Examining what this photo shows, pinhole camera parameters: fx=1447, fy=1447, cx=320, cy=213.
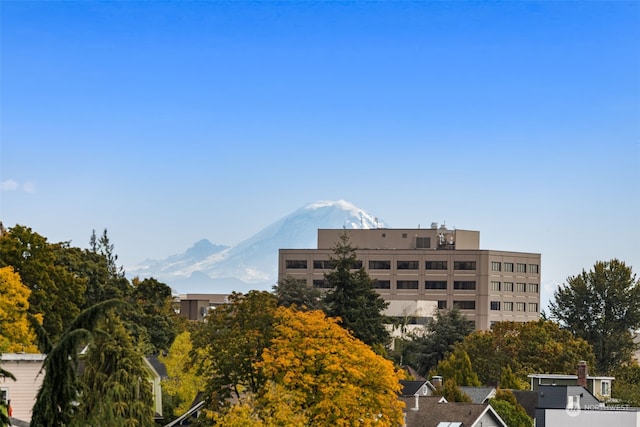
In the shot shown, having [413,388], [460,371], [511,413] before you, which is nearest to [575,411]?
[511,413]

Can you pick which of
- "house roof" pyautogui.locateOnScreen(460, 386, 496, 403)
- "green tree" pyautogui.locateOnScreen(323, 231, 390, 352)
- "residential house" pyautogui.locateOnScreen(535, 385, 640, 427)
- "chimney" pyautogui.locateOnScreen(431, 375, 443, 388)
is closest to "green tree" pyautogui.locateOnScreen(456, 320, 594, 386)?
"green tree" pyautogui.locateOnScreen(323, 231, 390, 352)

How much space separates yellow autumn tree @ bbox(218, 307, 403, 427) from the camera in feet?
227

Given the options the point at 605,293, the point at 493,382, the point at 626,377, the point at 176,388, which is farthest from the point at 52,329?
the point at 605,293

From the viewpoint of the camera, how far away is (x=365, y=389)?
71125 millimetres

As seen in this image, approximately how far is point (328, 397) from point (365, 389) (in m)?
2.26

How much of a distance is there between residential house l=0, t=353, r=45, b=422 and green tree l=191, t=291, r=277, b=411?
12.8 metres

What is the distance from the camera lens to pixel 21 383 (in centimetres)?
6209

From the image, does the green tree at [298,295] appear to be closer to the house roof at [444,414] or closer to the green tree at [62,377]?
the house roof at [444,414]

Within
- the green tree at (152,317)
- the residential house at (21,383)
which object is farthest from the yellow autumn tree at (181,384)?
the residential house at (21,383)

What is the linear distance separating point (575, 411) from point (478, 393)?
693 inches

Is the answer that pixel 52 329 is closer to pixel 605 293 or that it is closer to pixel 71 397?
pixel 71 397

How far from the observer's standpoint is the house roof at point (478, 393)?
335 ft

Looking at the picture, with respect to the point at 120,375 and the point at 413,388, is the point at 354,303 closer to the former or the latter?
the point at 413,388

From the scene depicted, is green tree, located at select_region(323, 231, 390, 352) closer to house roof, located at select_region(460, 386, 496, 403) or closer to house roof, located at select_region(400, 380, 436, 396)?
house roof, located at select_region(460, 386, 496, 403)
